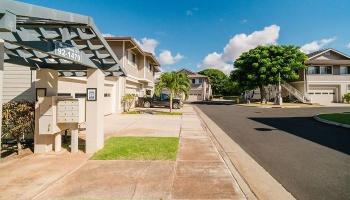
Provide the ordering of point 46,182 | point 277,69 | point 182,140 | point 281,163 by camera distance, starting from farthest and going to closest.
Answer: point 277,69 < point 182,140 < point 281,163 < point 46,182

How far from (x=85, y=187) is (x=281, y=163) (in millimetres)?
5064

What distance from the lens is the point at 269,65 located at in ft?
128

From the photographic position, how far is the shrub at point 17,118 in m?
7.86

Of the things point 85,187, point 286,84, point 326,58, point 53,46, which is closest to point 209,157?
point 85,187

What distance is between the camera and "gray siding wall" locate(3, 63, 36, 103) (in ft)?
38.6

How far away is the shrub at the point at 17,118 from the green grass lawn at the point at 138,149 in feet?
7.60

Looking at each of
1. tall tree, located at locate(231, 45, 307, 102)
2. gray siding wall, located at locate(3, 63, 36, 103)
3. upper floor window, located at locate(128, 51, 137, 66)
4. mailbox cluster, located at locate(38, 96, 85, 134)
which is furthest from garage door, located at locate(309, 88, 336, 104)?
mailbox cluster, located at locate(38, 96, 85, 134)

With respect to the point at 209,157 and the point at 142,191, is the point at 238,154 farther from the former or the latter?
the point at 142,191

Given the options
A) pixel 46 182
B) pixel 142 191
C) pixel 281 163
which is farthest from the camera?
pixel 281 163

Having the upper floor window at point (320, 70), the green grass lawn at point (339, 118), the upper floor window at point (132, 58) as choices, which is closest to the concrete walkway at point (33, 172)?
the green grass lawn at point (339, 118)

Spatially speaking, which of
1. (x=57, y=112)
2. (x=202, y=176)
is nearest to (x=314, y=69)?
(x=202, y=176)

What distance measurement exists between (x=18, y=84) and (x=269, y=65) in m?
34.0

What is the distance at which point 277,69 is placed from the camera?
3900 centimetres

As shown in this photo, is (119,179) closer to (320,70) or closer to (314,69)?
(314,69)
